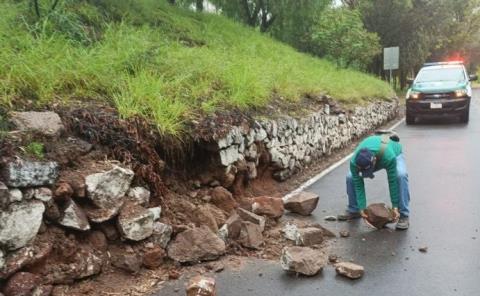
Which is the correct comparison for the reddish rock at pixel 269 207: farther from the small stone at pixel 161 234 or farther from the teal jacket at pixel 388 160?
the small stone at pixel 161 234

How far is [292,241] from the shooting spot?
5141 millimetres

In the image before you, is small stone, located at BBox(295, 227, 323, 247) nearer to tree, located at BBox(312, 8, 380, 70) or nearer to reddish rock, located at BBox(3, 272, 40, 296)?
reddish rock, located at BBox(3, 272, 40, 296)

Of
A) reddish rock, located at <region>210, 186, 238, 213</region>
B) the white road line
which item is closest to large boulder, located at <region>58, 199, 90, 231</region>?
reddish rock, located at <region>210, 186, 238, 213</region>

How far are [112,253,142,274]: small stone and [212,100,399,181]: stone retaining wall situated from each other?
212 cm

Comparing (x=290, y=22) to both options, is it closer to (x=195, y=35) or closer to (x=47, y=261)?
(x=195, y=35)

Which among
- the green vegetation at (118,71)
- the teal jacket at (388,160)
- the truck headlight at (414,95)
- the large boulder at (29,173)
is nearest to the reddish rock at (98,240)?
the large boulder at (29,173)

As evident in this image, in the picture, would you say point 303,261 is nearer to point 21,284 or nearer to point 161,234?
point 161,234

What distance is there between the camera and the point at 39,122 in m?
4.23

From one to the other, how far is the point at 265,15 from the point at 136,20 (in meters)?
9.35

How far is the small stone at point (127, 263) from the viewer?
4211mm

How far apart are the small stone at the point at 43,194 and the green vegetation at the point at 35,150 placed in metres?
0.30

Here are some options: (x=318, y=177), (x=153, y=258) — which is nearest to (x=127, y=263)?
(x=153, y=258)

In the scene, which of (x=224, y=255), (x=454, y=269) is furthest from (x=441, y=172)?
(x=224, y=255)

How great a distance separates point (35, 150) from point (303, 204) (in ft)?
11.2
